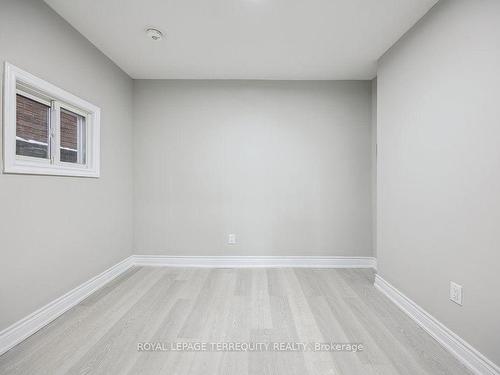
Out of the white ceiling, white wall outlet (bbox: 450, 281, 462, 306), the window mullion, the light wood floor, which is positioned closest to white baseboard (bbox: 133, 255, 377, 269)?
the light wood floor

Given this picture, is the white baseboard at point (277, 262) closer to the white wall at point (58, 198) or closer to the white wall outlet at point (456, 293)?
the white wall at point (58, 198)

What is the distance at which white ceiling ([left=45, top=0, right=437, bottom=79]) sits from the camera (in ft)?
6.33

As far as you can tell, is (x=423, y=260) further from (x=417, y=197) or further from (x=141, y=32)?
(x=141, y=32)

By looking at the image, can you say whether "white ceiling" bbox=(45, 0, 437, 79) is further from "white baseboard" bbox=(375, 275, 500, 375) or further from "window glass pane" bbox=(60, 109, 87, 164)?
"white baseboard" bbox=(375, 275, 500, 375)

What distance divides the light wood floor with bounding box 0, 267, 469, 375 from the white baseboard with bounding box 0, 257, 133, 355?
0.06 meters

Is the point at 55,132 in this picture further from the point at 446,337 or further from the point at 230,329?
the point at 446,337

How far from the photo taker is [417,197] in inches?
81.0

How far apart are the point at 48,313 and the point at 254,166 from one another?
2.52 m

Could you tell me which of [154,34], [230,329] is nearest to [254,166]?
[154,34]

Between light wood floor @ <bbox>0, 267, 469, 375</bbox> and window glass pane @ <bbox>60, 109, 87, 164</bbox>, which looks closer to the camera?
light wood floor @ <bbox>0, 267, 469, 375</bbox>

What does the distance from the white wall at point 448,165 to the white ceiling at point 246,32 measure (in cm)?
36

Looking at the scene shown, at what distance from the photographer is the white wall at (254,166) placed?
3316mm

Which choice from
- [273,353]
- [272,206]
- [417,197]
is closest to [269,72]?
[272,206]

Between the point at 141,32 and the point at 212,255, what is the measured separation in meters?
2.64
